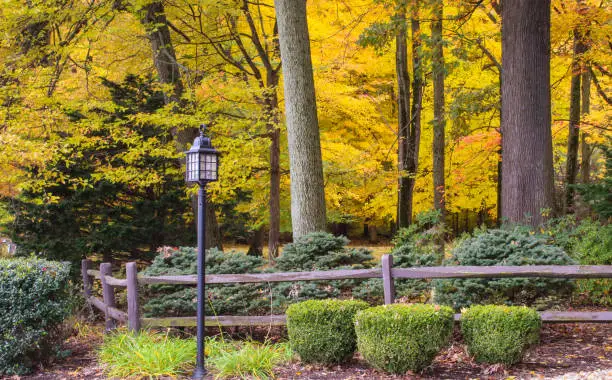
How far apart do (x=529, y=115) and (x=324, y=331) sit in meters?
5.97

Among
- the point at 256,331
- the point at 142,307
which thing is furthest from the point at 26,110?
the point at 256,331

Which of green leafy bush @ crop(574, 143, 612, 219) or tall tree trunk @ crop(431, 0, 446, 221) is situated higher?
tall tree trunk @ crop(431, 0, 446, 221)

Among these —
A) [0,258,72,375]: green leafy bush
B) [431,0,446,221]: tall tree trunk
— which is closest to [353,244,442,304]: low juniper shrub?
[0,258,72,375]: green leafy bush

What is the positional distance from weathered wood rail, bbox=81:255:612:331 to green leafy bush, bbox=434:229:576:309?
48cm

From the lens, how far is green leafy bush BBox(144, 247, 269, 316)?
8039mm

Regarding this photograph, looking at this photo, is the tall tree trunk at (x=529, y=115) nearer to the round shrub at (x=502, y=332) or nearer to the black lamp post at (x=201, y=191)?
the round shrub at (x=502, y=332)

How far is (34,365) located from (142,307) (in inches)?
62.9

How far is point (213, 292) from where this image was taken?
318 inches

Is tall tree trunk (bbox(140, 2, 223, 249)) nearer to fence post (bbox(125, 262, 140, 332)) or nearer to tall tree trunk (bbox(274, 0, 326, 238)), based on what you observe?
tall tree trunk (bbox(274, 0, 326, 238))

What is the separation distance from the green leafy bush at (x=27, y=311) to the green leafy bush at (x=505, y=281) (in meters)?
4.77

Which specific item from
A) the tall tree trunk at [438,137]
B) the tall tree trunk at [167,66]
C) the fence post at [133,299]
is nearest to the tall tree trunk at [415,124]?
the tall tree trunk at [438,137]

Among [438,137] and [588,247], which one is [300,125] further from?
[438,137]

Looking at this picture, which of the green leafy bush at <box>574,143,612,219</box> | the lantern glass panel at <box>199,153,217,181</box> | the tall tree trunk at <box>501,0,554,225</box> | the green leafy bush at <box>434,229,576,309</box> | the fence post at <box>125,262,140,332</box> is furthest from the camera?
the green leafy bush at <box>574,143,612,219</box>

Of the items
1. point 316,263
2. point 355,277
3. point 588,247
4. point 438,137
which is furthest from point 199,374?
point 438,137
